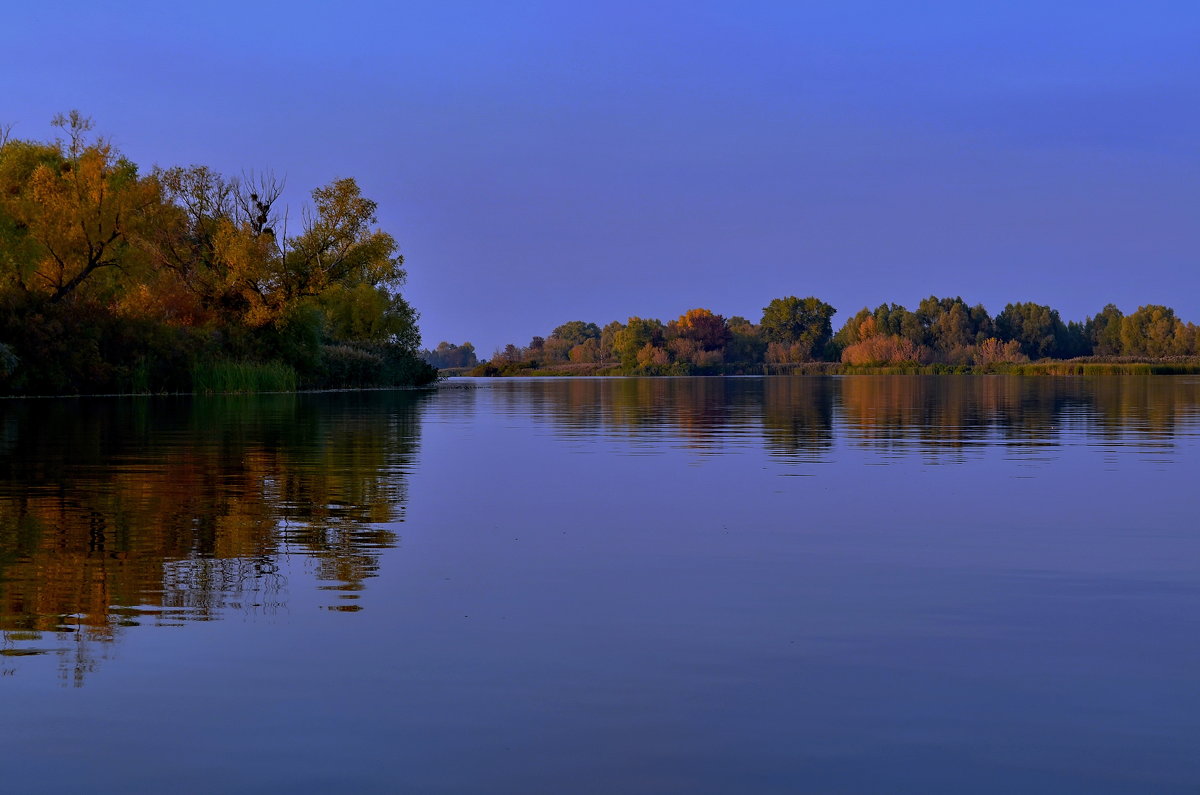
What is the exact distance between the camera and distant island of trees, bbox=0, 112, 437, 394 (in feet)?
180

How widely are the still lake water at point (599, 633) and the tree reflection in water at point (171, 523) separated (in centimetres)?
6

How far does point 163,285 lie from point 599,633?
62.1 m

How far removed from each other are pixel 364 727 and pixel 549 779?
1107 mm

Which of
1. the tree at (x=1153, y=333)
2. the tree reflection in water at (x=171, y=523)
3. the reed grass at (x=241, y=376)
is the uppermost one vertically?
the tree at (x=1153, y=333)

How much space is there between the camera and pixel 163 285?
64812 mm

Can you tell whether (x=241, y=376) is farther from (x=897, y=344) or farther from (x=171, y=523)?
(x=897, y=344)

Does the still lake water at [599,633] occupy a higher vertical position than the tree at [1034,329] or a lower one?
lower

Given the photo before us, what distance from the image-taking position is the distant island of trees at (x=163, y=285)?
5484 centimetres

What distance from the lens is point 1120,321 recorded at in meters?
179

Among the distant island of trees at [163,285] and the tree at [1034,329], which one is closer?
the distant island of trees at [163,285]

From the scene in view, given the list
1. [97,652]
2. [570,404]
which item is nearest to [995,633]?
[97,652]

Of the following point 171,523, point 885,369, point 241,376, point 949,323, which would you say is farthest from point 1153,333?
point 171,523

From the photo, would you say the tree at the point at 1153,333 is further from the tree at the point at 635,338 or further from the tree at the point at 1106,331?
the tree at the point at 635,338

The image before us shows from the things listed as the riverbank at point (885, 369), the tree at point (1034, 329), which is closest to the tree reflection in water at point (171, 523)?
the riverbank at point (885, 369)
